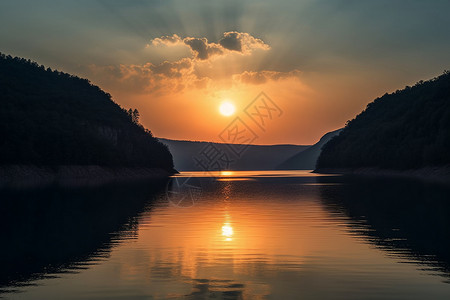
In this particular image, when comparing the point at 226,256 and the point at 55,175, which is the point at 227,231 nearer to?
the point at 226,256

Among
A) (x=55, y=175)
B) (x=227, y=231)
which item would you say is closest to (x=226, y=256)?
(x=227, y=231)

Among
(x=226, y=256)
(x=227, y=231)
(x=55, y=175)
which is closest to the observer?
(x=226, y=256)

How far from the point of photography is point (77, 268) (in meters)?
20.8

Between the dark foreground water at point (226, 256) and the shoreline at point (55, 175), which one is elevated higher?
the shoreline at point (55, 175)

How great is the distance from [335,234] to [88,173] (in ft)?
459

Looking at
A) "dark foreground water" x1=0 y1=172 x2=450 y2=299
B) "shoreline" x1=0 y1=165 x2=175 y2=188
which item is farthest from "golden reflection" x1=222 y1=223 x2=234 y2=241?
"shoreline" x1=0 y1=165 x2=175 y2=188

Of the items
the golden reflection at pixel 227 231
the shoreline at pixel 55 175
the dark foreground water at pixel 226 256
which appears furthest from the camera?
the shoreline at pixel 55 175

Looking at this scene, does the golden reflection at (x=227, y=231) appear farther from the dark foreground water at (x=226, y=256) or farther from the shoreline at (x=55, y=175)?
the shoreline at (x=55, y=175)

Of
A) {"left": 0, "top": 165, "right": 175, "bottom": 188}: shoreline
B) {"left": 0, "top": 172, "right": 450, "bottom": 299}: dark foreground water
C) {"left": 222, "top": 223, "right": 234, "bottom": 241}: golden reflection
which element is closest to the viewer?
{"left": 0, "top": 172, "right": 450, "bottom": 299}: dark foreground water

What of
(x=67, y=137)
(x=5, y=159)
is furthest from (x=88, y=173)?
(x=5, y=159)

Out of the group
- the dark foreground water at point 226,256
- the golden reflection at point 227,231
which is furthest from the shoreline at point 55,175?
the golden reflection at point 227,231

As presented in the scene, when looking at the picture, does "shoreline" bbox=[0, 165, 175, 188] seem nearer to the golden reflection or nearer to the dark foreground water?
the dark foreground water

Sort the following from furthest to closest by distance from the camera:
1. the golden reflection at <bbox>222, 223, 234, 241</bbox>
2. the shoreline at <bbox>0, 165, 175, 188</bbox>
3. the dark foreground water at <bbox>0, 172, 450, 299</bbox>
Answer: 1. the shoreline at <bbox>0, 165, 175, 188</bbox>
2. the golden reflection at <bbox>222, 223, 234, 241</bbox>
3. the dark foreground water at <bbox>0, 172, 450, 299</bbox>

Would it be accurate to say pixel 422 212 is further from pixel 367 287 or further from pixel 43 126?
pixel 43 126
